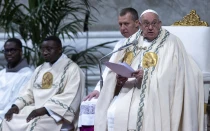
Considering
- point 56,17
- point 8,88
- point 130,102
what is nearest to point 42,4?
point 56,17

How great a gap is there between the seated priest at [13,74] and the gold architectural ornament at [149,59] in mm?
2201

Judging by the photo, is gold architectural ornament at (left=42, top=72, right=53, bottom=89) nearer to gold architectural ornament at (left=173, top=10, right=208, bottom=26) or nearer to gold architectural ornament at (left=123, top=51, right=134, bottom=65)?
gold architectural ornament at (left=123, top=51, right=134, bottom=65)

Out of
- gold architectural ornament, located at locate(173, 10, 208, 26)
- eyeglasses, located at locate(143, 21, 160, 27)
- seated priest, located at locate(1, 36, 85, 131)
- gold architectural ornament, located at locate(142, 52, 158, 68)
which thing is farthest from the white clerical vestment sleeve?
eyeglasses, located at locate(143, 21, 160, 27)

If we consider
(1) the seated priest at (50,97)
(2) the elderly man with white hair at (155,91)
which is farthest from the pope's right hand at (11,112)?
(2) the elderly man with white hair at (155,91)

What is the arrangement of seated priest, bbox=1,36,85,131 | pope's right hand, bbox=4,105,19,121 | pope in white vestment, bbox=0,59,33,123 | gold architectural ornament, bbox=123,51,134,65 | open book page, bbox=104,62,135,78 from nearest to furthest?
open book page, bbox=104,62,135,78
gold architectural ornament, bbox=123,51,134,65
seated priest, bbox=1,36,85,131
pope's right hand, bbox=4,105,19,121
pope in white vestment, bbox=0,59,33,123

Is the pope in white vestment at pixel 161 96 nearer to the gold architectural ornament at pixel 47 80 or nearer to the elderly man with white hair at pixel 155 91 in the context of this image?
the elderly man with white hair at pixel 155 91

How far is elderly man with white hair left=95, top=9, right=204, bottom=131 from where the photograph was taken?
268 inches

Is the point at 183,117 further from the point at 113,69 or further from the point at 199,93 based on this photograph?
the point at 113,69

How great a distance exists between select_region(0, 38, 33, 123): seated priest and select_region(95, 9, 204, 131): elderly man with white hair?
1.92 metres

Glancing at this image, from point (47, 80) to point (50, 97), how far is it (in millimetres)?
230

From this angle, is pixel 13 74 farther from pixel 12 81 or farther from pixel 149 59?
pixel 149 59

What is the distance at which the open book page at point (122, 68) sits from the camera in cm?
668

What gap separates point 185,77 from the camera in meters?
6.90

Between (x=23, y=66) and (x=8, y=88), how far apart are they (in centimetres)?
33
